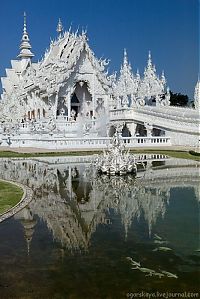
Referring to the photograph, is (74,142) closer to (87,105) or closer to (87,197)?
(87,105)

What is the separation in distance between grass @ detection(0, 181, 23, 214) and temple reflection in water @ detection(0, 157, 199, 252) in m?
0.36

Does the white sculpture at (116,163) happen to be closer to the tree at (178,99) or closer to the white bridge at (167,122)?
the white bridge at (167,122)

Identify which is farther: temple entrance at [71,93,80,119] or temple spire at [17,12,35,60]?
temple spire at [17,12,35,60]

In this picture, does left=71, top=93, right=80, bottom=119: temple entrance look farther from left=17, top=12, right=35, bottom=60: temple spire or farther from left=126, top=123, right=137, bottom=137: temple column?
left=17, top=12, right=35, bottom=60: temple spire

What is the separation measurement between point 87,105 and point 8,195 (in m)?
30.2

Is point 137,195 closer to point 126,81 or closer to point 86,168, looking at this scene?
point 86,168

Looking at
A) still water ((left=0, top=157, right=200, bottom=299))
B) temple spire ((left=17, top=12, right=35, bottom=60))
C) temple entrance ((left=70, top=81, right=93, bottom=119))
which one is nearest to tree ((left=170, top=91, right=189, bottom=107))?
temple spire ((left=17, top=12, right=35, bottom=60))

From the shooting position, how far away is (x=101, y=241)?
562cm

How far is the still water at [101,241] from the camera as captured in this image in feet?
13.7

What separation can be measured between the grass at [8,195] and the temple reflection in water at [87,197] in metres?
0.36

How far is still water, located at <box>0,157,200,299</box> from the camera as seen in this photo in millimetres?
4188

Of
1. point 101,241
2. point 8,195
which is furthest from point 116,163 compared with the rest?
point 101,241

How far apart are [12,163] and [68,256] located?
11.6m

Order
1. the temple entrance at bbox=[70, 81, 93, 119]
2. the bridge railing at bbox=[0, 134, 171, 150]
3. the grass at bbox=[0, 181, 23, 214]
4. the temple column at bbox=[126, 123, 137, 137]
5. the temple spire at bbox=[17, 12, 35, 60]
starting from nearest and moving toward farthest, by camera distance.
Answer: the grass at bbox=[0, 181, 23, 214] → the bridge railing at bbox=[0, 134, 171, 150] → the temple column at bbox=[126, 123, 137, 137] → the temple entrance at bbox=[70, 81, 93, 119] → the temple spire at bbox=[17, 12, 35, 60]
